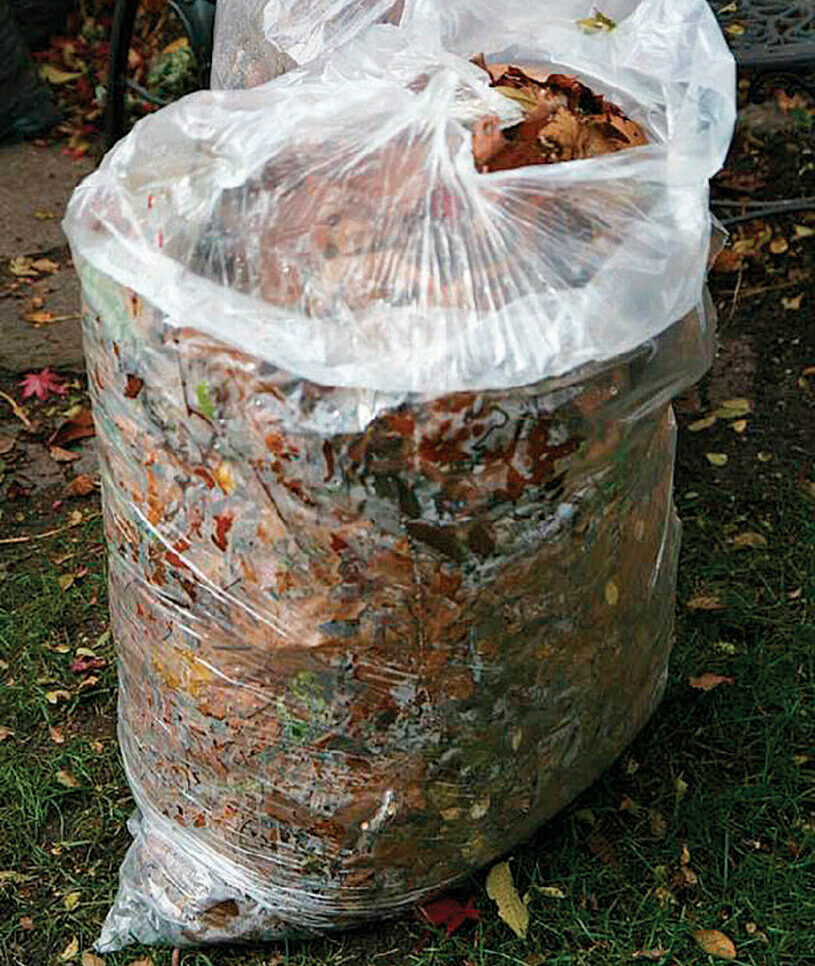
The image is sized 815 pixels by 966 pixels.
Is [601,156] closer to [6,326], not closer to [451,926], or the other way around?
[451,926]

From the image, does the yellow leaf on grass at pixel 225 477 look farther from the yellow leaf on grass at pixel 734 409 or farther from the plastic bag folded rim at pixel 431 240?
the yellow leaf on grass at pixel 734 409

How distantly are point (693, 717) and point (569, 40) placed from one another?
42.9 inches

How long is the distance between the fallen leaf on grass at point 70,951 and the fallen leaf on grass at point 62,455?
123 centimetres

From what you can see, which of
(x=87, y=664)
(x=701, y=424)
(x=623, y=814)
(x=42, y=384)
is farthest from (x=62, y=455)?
(x=623, y=814)

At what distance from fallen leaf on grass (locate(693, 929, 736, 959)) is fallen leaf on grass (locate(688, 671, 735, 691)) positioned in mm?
467

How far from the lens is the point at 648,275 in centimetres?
157

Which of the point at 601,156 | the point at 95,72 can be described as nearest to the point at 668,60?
the point at 601,156

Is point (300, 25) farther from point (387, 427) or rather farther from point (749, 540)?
point (749, 540)

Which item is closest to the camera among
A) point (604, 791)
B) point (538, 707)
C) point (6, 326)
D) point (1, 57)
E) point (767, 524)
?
point (538, 707)

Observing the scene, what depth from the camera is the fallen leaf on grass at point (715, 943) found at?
196cm

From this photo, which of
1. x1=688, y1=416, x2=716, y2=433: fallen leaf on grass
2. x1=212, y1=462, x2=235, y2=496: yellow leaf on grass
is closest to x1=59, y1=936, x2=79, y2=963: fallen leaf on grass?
x1=212, y1=462, x2=235, y2=496: yellow leaf on grass

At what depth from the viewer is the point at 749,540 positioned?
2.69 m

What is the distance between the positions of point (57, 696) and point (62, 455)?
760mm

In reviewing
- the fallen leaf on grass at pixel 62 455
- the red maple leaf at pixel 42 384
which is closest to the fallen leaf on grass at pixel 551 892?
the fallen leaf on grass at pixel 62 455
